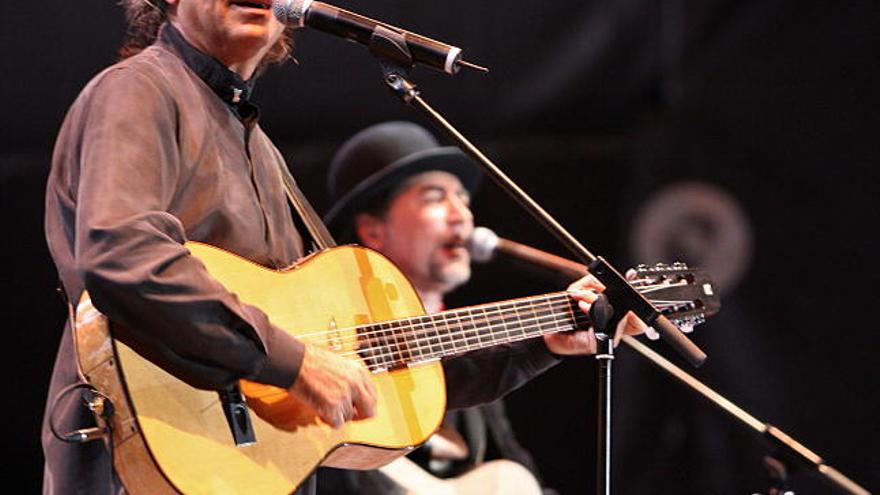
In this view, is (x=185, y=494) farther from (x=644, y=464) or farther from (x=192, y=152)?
(x=644, y=464)

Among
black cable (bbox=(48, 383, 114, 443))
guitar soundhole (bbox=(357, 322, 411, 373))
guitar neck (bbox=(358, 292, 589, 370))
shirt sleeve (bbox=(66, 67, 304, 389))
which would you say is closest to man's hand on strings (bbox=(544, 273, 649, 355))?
guitar neck (bbox=(358, 292, 589, 370))

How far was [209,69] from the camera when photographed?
2.51 meters

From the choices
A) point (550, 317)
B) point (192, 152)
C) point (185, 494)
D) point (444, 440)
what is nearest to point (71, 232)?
point (192, 152)

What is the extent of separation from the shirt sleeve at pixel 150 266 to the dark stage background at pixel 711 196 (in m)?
2.08

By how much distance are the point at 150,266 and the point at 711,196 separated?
9.21ft

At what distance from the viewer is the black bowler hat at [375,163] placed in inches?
157

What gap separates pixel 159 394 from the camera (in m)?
2.11

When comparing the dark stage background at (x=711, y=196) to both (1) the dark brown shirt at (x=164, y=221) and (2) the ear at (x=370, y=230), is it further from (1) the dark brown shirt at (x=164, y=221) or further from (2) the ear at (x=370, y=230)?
(1) the dark brown shirt at (x=164, y=221)

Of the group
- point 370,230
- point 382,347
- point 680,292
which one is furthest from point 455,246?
point 382,347

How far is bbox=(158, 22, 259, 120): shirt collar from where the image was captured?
2.51 m

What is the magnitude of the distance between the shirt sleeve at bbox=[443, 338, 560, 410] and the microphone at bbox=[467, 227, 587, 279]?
351mm

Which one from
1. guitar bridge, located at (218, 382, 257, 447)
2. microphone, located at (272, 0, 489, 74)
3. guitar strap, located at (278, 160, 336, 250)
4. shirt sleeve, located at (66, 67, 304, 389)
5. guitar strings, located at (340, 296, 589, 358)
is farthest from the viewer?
guitar strap, located at (278, 160, 336, 250)

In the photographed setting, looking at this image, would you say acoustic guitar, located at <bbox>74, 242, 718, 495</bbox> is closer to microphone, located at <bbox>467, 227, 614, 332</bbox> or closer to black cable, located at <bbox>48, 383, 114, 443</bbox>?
black cable, located at <bbox>48, 383, 114, 443</bbox>

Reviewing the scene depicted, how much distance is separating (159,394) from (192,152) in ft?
1.58
